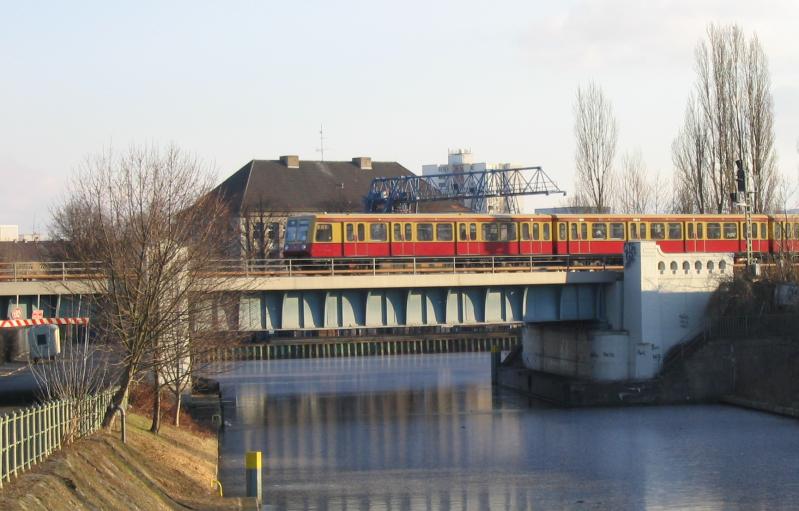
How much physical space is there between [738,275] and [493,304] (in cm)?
1219

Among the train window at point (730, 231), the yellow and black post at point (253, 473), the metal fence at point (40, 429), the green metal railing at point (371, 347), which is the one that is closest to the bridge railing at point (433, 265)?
the train window at point (730, 231)

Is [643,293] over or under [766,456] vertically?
over

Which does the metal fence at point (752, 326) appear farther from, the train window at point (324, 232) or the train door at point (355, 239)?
the train window at point (324, 232)

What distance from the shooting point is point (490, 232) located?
199 feet

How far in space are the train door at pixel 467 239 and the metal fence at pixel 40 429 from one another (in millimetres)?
30075

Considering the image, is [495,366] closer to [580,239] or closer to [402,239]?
[580,239]

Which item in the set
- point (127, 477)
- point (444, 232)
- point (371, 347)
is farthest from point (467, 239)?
point (371, 347)

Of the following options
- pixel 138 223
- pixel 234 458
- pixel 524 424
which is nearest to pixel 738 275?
pixel 524 424

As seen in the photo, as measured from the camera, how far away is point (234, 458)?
139 ft

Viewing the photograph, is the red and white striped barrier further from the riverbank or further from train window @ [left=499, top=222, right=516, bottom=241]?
train window @ [left=499, top=222, right=516, bottom=241]

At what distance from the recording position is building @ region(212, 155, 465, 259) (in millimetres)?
110256

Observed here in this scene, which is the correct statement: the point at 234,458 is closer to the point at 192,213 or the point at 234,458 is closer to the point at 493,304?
the point at 192,213

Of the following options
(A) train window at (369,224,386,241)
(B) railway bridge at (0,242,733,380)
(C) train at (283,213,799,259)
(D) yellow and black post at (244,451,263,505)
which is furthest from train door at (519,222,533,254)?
(D) yellow and black post at (244,451,263,505)

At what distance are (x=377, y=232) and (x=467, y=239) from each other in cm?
496
